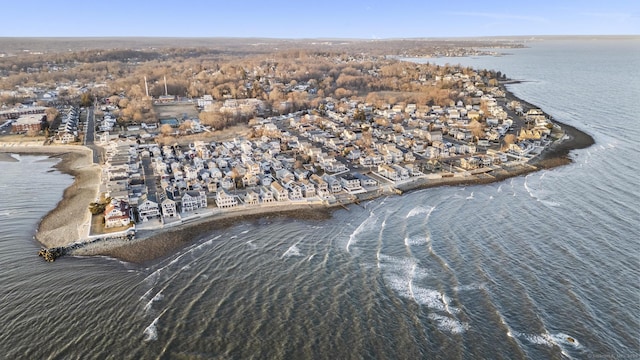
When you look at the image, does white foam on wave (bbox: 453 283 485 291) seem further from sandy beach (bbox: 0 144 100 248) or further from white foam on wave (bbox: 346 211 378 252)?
sandy beach (bbox: 0 144 100 248)

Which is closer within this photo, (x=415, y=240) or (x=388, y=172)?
(x=415, y=240)

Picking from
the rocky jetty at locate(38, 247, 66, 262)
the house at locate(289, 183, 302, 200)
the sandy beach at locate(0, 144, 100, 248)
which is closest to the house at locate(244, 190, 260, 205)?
the house at locate(289, 183, 302, 200)

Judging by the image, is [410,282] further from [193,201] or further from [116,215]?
[116,215]

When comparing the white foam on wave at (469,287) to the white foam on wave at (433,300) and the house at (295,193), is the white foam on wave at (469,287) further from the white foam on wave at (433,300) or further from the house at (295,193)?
the house at (295,193)

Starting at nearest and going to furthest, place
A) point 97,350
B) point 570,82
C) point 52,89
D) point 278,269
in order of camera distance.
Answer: point 97,350
point 278,269
point 52,89
point 570,82

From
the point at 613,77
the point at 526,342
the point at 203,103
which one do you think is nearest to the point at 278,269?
the point at 526,342

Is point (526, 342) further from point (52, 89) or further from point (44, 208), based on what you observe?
point (52, 89)

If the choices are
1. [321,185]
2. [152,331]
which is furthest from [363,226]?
[152,331]
